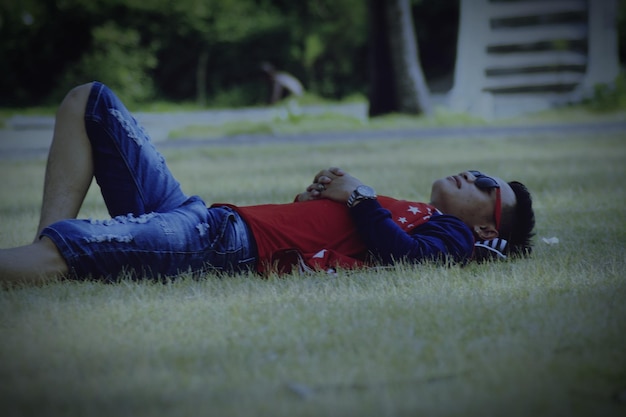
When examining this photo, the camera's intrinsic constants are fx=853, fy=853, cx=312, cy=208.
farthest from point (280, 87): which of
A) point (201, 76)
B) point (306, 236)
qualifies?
point (306, 236)

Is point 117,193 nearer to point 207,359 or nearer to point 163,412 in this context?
point 207,359

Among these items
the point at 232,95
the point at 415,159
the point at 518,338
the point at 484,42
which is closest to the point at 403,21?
the point at 484,42

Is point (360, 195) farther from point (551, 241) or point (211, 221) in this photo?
point (551, 241)

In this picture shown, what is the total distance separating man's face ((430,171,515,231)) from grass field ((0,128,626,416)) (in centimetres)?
26

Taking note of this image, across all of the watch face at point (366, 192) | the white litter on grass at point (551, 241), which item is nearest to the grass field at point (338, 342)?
the white litter on grass at point (551, 241)

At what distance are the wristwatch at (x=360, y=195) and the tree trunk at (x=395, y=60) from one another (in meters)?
12.8

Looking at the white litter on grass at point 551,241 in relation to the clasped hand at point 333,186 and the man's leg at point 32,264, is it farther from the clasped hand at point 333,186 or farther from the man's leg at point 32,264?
the man's leg at point 32,264

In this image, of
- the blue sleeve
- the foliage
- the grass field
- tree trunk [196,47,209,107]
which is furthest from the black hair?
tree trunk [196,47,209,107]

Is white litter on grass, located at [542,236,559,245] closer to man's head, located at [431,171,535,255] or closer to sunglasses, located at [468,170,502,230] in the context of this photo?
man's head, located at [431,171,535,255]

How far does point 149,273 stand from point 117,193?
0.49m

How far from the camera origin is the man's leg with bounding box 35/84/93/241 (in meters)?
4.11

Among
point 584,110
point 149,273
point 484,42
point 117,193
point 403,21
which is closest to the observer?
point 149,273

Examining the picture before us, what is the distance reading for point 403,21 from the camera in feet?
53.4

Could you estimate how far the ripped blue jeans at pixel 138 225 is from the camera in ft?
12.2
